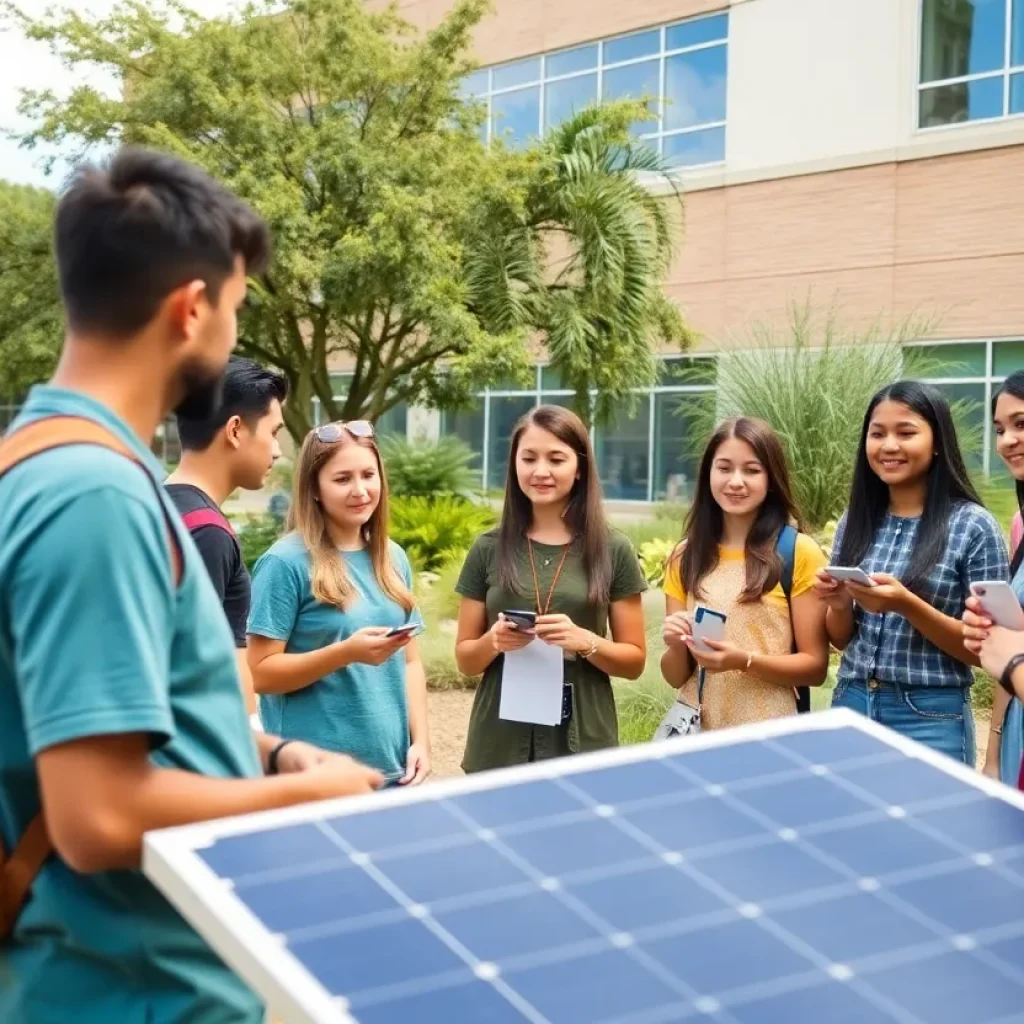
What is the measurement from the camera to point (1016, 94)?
2078 cm

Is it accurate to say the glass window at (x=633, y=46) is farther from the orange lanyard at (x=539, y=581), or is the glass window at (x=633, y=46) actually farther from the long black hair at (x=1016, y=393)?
the orange lanyard at (x=539, y=581)

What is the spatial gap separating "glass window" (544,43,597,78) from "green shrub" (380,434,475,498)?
1149 cm

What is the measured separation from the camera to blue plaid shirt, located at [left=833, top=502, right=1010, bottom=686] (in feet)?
13.4

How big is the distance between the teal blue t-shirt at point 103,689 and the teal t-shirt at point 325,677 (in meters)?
2.10

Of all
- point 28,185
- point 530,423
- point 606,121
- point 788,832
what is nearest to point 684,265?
point 606,121

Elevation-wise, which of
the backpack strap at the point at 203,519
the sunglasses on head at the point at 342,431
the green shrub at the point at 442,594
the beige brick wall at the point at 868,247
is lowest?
the green shrub at the point at 442,594

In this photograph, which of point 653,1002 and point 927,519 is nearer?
point 653,1002

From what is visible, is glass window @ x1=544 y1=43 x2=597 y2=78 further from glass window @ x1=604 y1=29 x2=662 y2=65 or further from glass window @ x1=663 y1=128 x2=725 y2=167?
glass window @ x1=663 y1=128 x2=725 y2=167

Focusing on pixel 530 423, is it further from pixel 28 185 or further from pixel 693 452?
pixel 28 185

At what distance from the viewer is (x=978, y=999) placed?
1332 mm

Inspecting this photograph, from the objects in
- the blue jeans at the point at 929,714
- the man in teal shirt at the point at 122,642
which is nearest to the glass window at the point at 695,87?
the blue jeans at the point at 929,714

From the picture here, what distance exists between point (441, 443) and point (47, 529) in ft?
66.3

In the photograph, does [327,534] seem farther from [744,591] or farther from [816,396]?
[816,396]

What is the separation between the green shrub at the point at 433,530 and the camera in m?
15.9
